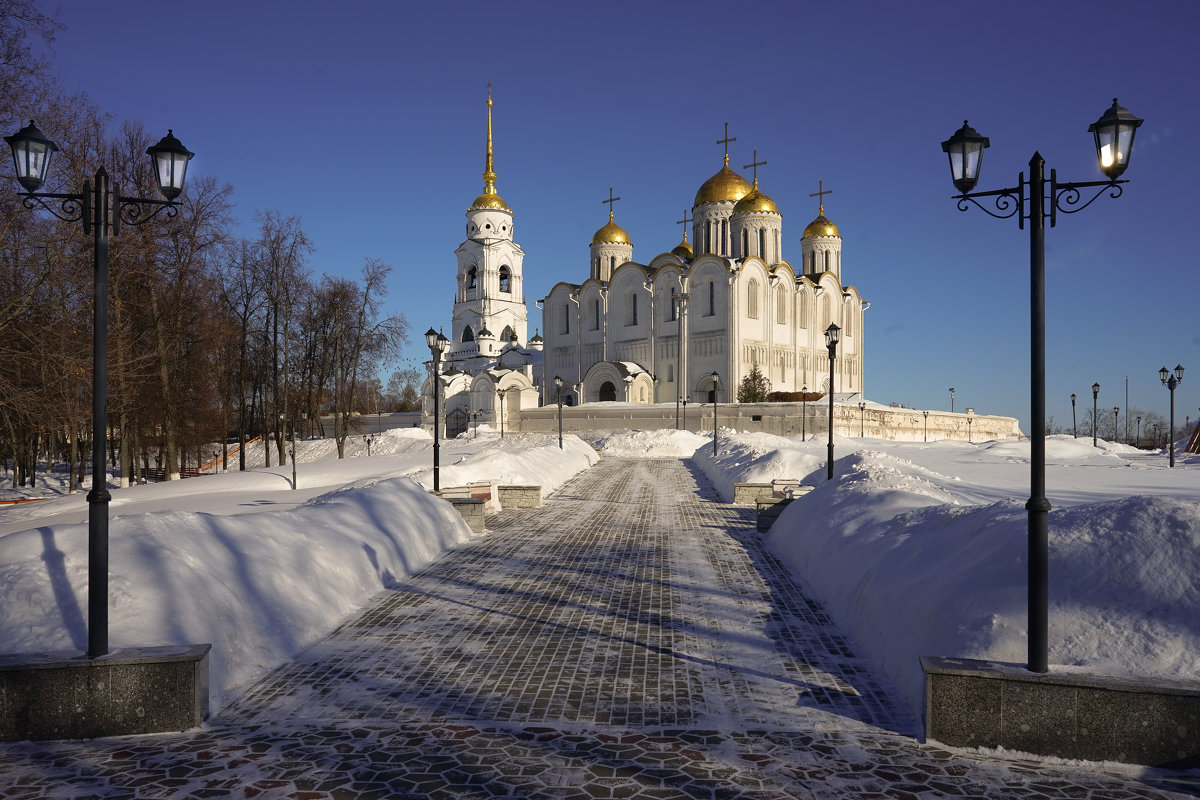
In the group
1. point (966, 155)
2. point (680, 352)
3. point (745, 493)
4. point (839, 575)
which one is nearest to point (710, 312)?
point (680, 352)

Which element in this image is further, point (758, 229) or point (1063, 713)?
point (758, 229)

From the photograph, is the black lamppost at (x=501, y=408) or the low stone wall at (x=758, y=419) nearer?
the low stone wall at (x=758, y=419)

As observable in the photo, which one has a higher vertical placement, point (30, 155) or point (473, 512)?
point (30, 155)

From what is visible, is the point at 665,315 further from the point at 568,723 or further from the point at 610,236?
the point at 568,723

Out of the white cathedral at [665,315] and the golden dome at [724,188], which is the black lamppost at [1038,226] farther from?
the golden dome at [724,188]

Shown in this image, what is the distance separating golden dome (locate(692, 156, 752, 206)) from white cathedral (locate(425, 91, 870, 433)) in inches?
4.7

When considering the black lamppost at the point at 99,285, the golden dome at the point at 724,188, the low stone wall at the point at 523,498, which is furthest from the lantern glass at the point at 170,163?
the golden dome at the point at 724,188

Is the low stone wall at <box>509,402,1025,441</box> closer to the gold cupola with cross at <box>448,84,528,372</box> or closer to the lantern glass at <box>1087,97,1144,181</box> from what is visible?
the gold cupola with cross at <box>448,84,528,372</box>

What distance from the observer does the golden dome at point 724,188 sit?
6800 centimetres

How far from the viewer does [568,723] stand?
5262 millimetres

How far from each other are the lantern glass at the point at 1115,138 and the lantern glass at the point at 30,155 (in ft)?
23.9

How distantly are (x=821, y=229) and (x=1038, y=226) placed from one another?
68500 millimetres

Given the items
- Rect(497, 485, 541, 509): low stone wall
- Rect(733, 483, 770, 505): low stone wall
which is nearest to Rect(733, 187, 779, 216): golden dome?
Rect(733, 483, 770, 505): low stone wall

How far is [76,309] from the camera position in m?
16.0
